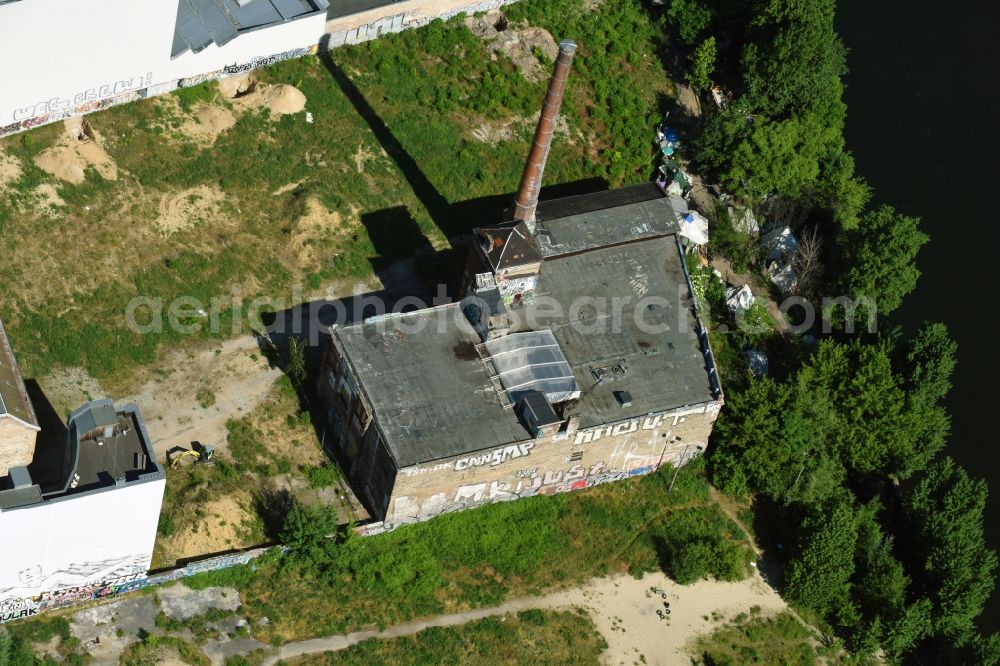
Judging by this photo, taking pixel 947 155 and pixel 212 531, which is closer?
pixel 212 531

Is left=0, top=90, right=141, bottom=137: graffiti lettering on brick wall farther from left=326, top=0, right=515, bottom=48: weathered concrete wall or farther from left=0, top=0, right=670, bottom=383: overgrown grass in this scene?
left=326, top=0, right=515, bottom=48: weathered concrete wall

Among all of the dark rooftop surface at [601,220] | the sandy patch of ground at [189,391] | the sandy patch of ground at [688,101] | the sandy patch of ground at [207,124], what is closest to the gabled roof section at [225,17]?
the sandy patch of ground at [207,124]

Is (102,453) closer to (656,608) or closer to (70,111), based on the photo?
(70,111)

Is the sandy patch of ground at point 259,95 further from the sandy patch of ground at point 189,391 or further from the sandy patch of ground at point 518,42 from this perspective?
the sandy patch of ground at point 189,391

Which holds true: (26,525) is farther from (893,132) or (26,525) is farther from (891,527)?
(893,132)

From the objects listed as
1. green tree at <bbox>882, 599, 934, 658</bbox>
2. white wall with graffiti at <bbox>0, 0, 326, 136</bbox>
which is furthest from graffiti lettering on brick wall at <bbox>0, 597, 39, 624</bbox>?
green tree at <bbox>882, 599, 934, 658</bbox>

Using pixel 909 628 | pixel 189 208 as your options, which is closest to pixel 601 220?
pixel 189 208

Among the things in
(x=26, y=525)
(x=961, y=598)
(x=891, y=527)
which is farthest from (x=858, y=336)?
(x=26, y=525)
